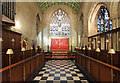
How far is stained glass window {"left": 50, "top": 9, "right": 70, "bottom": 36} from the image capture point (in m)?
12.5

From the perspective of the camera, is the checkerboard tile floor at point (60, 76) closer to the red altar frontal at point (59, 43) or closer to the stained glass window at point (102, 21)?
the stained glass window at point (102, 21)

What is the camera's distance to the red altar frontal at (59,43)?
12117 millimetres

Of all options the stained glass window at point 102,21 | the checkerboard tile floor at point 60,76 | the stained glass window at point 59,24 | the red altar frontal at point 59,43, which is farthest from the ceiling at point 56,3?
the checkerboard tile floor at point 60,76

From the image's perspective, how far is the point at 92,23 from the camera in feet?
25.5

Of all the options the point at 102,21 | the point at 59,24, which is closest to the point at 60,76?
the point at 102,21

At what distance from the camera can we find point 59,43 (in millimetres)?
12219

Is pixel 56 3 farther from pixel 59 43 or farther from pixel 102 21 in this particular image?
pixel 102 21

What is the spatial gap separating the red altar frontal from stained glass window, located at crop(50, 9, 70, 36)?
99 cm

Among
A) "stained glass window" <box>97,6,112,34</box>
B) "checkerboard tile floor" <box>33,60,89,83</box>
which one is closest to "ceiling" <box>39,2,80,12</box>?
"stained glass window" <box>97,6,112,34</box>

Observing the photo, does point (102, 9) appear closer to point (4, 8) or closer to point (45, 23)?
point (45, 23)

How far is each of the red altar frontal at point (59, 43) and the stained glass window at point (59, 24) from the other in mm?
990

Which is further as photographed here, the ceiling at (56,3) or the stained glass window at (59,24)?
the stained glass window at (59,24)

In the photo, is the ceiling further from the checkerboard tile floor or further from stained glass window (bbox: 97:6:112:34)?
the checkerboard tile floor

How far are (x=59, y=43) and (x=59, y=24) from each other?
307 centimetres
